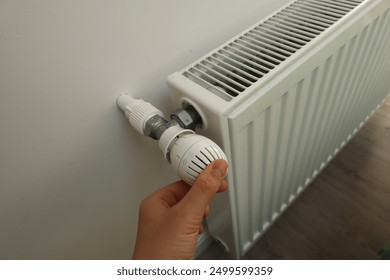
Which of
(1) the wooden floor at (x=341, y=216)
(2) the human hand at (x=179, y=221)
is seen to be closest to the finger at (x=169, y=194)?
(2) the human hand at (x=179, y=221)

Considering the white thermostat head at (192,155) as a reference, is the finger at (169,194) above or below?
below

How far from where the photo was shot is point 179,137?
0.33 meters

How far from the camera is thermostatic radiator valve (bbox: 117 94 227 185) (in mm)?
315

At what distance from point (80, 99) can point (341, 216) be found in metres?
0.94

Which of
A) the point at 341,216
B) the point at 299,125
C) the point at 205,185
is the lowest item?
the point at 341,216

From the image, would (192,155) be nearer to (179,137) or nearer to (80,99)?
(179,137)

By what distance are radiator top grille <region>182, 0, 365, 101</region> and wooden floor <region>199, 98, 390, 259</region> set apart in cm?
69

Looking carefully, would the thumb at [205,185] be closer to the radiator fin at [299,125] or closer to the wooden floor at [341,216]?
the radiator fin at [299,125]

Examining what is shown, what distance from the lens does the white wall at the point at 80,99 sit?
11.2 inches

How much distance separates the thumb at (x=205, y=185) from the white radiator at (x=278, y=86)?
54 millimetres

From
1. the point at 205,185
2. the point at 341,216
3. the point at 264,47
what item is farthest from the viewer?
the point at 341,216

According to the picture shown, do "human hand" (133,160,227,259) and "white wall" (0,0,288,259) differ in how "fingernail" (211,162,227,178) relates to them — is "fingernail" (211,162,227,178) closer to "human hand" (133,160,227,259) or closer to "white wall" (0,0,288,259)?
"human hand" (133,160,227,259)

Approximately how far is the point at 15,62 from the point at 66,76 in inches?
2.0

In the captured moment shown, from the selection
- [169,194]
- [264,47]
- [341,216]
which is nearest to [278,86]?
[264,47]
